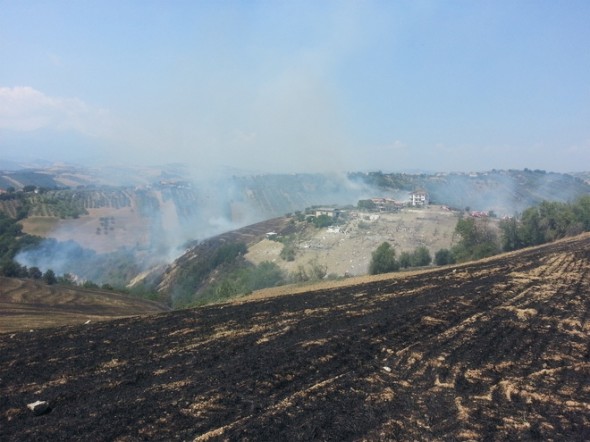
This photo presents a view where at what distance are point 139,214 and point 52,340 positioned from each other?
504 ft

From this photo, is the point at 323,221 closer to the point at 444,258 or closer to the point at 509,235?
the point at 444,258

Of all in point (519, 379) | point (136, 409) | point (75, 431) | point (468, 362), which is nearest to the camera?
point (75, 431)

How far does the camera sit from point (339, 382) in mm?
12773

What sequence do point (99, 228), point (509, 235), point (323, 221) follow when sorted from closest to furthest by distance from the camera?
point (509, 235) < point (323, 221) < point (99, 228)

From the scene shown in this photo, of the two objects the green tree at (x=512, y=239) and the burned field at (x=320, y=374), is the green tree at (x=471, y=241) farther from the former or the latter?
the burned field at (x=320, y=374)

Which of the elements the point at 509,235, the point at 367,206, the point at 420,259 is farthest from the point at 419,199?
the point at 420,259

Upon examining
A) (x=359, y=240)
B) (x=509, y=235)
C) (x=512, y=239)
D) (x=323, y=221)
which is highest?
(x=509, y=235)

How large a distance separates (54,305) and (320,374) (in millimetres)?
36524

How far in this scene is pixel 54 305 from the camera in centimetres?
4116

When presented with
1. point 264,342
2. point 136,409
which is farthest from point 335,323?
point 136,409

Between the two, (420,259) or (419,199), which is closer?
(420,259)

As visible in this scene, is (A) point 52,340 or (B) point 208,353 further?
(A) point 52,340

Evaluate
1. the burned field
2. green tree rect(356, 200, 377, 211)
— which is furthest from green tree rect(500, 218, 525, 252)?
green tree rect(356, 200, 377, 211)

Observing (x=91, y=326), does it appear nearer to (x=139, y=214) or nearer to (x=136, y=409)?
(x=136, y=409)
